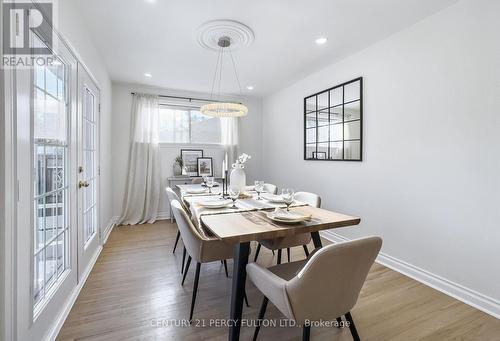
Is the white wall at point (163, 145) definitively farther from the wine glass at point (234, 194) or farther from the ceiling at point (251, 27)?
the wine glass at point (234, 194)

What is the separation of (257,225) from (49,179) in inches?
55.4

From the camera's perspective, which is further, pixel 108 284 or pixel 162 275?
pixel 162 275

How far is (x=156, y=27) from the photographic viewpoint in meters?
2.43

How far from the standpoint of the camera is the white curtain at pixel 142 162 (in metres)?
4.23

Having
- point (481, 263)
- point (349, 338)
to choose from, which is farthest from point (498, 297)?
point (349, 338)

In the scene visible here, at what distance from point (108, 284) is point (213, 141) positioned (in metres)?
3.27

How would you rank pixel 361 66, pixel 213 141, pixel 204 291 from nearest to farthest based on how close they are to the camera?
pixel 204 291 → pixel 361 66 → pixel 213 141

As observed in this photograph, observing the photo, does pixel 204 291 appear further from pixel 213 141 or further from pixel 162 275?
pixel 213 141

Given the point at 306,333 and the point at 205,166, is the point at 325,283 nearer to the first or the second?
the point at 306,333

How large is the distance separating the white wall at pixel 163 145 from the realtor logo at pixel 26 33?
2.88 m

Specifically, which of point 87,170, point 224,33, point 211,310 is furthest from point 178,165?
point 211,310

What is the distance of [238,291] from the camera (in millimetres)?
1467

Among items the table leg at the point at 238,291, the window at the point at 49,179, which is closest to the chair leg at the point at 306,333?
the table leg at the point at 238,291

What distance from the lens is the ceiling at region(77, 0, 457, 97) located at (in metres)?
2.10
